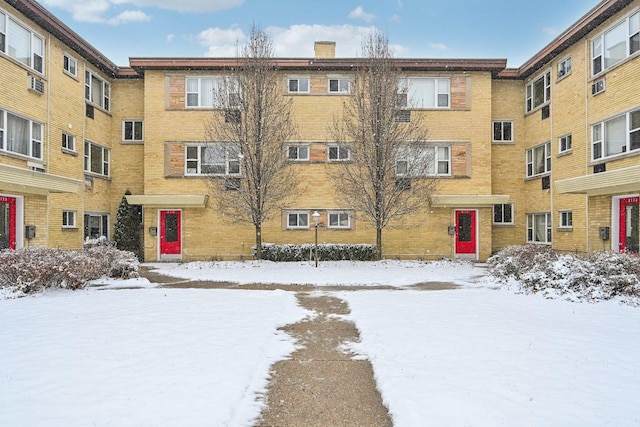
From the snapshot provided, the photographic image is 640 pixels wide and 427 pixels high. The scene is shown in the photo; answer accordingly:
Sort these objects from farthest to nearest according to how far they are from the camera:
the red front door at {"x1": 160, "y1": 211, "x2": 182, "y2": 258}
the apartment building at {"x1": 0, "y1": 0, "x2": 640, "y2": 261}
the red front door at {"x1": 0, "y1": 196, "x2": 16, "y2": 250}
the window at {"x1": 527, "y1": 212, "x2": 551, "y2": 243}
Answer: the red front door at {"x1": 160, "y1": 211, "x2": 182, "y2": 258} → the window at {"x1": 527, "y1": 212, "x2": 551, "y2": 243} → the apartment building at {"x1": 0, "y1": 0, "x2": 640, "y2": 261} → the red front door at {"x1": 0, "y1": 196, "x2": 16, "y2": 250}

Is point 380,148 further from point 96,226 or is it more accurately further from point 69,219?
point 96,226

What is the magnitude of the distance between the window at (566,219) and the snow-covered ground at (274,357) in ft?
32.7

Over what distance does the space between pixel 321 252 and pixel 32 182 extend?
36.9 ft

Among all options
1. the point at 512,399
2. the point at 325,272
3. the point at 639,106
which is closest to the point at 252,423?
the point at 512,399

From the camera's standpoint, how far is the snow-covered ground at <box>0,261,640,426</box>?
13.6ft

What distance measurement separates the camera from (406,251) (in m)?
20.3

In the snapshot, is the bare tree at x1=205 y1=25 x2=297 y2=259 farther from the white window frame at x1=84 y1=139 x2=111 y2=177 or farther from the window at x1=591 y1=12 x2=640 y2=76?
the window at x1=591 y1=12 x2=640 y2=76

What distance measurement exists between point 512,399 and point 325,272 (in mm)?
11132

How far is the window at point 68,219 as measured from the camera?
1817 cm

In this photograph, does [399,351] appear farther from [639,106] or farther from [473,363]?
[639,106]

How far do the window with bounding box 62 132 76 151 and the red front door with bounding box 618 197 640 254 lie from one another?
72.1 ft

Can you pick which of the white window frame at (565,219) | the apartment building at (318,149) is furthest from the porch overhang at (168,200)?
the white window frame at (565,219)

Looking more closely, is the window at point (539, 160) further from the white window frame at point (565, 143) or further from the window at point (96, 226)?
the window at point (96, 226)

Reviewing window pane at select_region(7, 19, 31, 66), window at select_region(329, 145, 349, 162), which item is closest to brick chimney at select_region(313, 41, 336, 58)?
window at select_region(329, 145, 349, 162)
